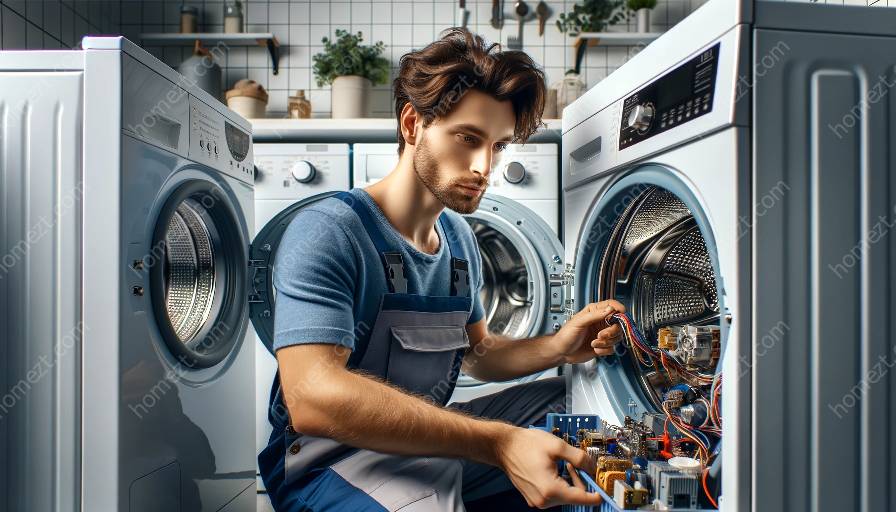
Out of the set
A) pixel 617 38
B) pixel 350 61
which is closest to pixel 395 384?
pixel 350 61

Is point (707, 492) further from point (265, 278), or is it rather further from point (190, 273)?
point (265, 278)

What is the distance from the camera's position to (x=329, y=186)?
2.07 meters

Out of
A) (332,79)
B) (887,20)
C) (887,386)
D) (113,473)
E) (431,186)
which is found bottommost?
(113,473)

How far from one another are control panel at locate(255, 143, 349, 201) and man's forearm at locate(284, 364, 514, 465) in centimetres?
119

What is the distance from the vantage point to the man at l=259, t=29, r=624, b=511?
3.11 ft

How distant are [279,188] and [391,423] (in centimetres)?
129

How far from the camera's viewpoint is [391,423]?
0.94 m

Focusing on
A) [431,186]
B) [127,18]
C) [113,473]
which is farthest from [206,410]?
[127,18]

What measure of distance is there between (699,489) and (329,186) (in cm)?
153

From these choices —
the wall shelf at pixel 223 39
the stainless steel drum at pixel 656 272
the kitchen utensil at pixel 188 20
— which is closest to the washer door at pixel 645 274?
the stainless steel drum at pixel 656 272

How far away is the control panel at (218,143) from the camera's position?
1.31 metres

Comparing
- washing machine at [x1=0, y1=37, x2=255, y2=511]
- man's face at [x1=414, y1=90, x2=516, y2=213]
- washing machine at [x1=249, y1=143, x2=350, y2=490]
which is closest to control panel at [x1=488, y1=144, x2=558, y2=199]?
washing machine at [x1=249, y1=143, x2=350, y2=490]

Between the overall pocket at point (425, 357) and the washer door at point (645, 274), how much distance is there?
0.28m

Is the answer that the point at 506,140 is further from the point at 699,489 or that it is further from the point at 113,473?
the point at 113,473
